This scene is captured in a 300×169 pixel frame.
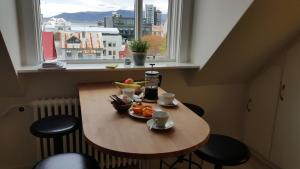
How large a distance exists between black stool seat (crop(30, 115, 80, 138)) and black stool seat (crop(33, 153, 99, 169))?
1.15 ft

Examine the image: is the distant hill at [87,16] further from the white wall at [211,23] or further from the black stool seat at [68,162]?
the black stool seat at [68,162]

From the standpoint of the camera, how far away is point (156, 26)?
2518mm

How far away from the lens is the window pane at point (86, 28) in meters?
2.25

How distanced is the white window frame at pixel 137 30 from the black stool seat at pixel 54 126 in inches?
23.9

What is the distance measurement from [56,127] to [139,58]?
940 millimetres

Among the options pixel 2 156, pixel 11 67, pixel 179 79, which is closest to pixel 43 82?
pixel 11 67

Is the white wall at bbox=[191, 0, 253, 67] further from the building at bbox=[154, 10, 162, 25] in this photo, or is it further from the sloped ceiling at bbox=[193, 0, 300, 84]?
the building at bbox=[154, 10, 162, 25]

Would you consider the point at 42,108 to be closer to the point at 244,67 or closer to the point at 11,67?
the point at 11,67

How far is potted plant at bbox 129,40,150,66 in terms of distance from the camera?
2.27 meters

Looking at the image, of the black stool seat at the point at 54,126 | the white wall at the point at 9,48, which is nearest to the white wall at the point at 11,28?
the white wall at the point at 9,48

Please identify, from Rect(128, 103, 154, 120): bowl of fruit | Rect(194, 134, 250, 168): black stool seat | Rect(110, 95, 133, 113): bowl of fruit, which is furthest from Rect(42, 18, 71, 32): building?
Rect(194, 134, 250, 168): black stool seat

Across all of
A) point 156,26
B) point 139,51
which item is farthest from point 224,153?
point 156,26

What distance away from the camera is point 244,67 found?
8.11ft

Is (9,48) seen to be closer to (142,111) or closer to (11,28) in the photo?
(11,28)
